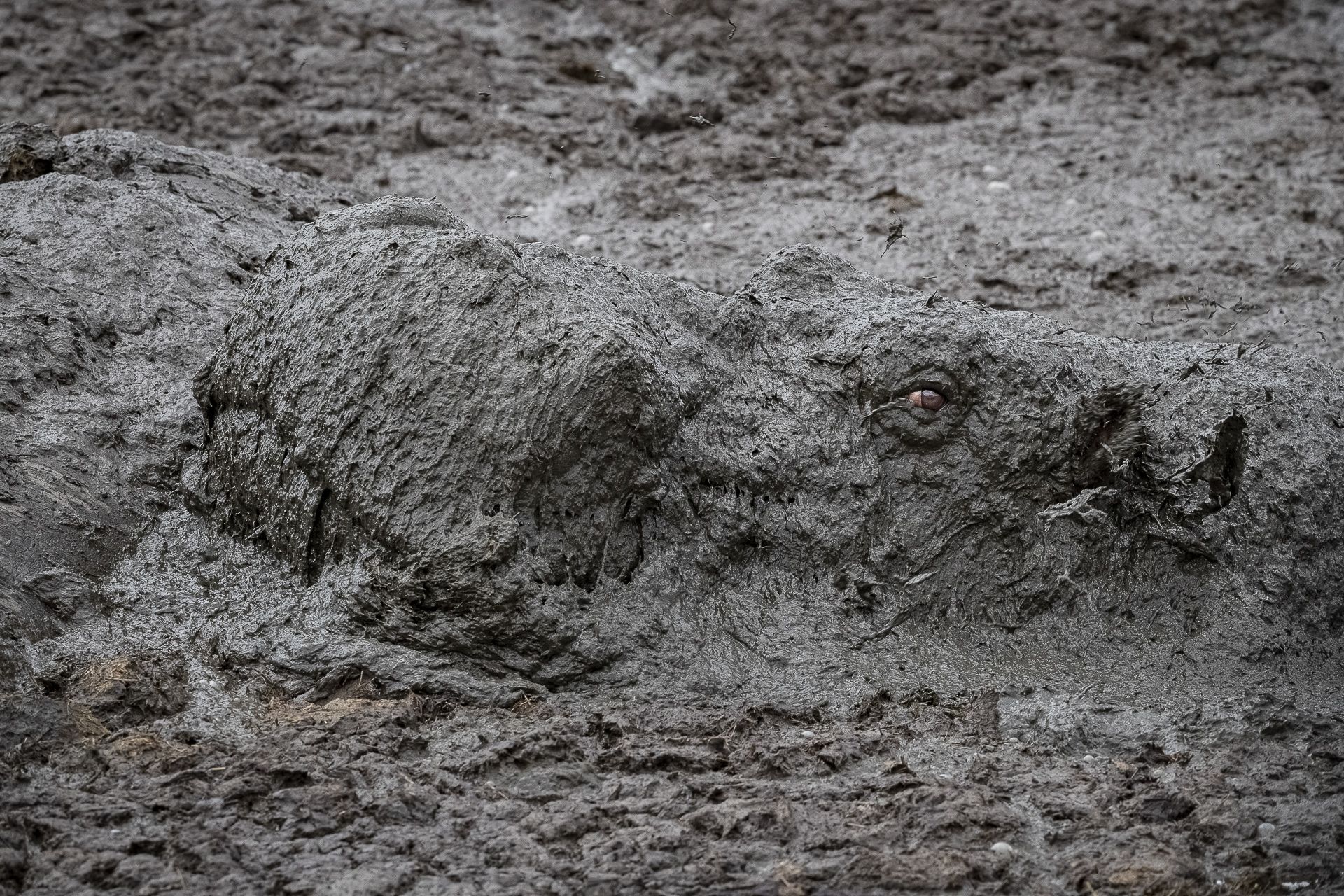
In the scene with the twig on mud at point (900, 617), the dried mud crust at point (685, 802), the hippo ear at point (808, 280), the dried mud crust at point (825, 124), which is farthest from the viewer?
the dried mud crust at point (825, 124)

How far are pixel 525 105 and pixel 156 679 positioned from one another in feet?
15.4

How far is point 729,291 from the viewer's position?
5512 millimetres

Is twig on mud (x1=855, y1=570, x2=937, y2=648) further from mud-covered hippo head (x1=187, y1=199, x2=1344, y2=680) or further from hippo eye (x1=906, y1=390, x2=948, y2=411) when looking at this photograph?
hippo eye (x1=906, y1=390, x2=948, y2=411)

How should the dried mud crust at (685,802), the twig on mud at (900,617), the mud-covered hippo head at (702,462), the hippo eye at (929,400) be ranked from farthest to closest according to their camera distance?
the hippo eye at (929,400)
the twig on mud at (900,617)
the mud-covered hippo head at (702,462)
the dried mud crust at (685,802)

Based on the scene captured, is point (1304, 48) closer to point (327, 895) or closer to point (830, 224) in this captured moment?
point (830, 224)

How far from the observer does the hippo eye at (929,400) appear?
11.8 feet

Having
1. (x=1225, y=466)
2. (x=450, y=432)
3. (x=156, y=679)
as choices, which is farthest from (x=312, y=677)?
(x=1225, y=466)

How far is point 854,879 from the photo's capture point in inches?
102

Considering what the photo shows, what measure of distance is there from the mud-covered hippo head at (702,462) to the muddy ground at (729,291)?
202mm

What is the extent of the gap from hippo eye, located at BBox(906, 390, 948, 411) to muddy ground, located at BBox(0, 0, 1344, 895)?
623 mm

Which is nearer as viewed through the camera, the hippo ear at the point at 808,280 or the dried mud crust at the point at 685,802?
the dried mud crust at the point at 685,802

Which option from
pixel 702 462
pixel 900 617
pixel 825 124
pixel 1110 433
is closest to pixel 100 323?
pixel 702 462

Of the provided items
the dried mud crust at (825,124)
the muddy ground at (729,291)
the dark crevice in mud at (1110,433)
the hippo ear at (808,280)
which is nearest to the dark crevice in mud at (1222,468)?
the dark crevice in mud at (1110,433)

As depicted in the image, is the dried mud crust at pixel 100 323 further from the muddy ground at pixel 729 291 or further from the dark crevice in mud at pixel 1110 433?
the dark crevice in mud at pixel 1110 433
